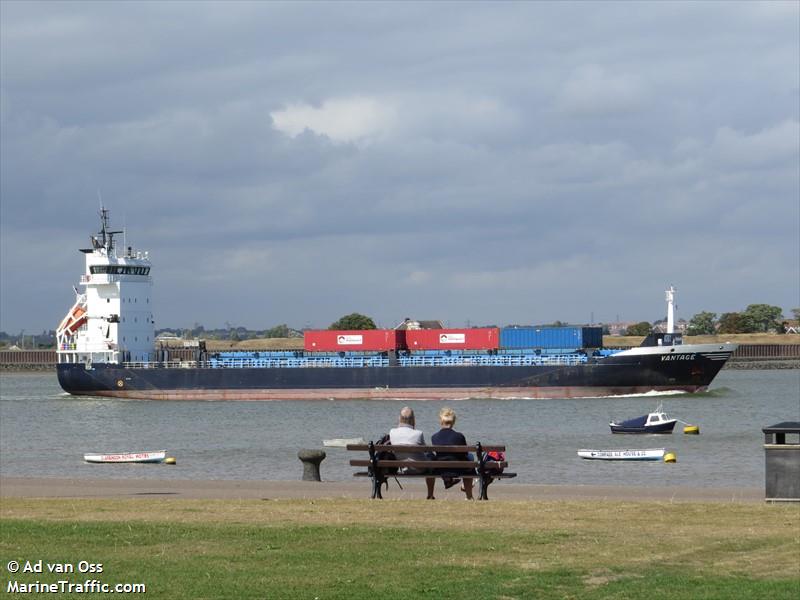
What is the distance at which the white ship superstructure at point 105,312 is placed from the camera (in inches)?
2805

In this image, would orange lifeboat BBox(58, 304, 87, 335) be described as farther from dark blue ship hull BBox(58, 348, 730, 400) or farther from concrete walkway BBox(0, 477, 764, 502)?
concrete walkway BBox(0, 477, 764, 502)

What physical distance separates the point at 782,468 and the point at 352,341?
5786 centimetres

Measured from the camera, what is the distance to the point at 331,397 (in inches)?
2598

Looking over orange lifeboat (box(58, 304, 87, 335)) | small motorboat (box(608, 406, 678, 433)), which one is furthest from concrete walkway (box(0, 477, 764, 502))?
orange lifeboat (box(58, 304, 87, 335))

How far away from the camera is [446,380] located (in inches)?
2507

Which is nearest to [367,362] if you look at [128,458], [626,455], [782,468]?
[128,458]

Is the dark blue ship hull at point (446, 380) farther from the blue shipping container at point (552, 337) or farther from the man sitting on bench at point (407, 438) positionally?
the man sitting on bench at point (407, 438)

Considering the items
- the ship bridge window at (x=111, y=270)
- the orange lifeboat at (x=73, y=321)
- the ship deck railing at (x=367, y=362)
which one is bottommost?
the ship deck railing at (x=367, y=362)

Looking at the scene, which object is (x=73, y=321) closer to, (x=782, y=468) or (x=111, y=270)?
A: (x=111, y=270)

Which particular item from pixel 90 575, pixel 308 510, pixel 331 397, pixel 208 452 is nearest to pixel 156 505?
pixel 308 510

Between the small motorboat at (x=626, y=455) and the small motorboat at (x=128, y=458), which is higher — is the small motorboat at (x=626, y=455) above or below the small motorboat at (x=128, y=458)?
above

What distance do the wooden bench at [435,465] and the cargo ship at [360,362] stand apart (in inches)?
1847

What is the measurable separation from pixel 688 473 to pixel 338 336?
46.0 m

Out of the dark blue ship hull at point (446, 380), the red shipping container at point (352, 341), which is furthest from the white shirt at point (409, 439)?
the red shipping container at point (352, 341)
